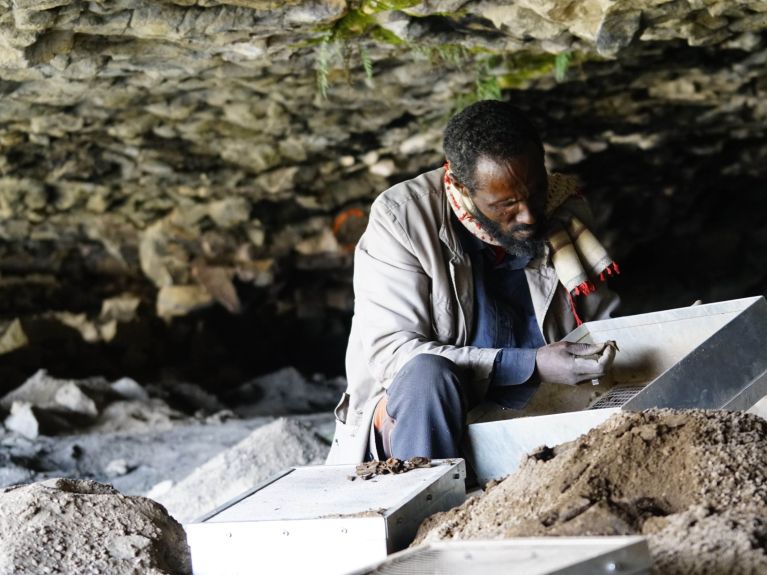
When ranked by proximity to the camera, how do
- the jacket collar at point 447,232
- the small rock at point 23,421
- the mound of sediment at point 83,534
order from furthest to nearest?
the small rock at point 23,421 < the jacket collar at point 447,232 < the mound of sediment at point 83,534

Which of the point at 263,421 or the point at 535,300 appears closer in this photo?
the point at 535,300

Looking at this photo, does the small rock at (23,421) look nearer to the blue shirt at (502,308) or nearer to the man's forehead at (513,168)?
the blue shirt at (502,308)

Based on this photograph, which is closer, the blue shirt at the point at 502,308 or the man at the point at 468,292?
the man at the point at 468,292

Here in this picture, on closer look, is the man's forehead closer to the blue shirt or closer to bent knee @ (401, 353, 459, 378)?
the blue shirt

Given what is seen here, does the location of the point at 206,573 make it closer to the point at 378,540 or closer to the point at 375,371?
the point at 378,540

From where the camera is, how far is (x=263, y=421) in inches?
267

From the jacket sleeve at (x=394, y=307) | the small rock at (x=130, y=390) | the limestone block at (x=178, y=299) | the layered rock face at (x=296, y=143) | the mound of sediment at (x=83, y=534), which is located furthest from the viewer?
the limestone block at (x=178, y=299)

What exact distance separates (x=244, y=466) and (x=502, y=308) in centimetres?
200

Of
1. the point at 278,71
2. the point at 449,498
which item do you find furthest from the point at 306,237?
the point at 449,498

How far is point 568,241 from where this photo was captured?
12.3ft

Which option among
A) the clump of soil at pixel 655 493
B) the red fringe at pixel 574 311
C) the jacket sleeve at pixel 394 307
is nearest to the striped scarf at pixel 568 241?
the red fringe at pixel 574 311

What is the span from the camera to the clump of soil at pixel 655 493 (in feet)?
6.66

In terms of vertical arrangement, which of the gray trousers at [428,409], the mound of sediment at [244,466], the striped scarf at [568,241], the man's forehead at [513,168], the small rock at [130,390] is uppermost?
the man's forehead at [513,168]

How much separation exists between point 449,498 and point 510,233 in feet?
3.46
